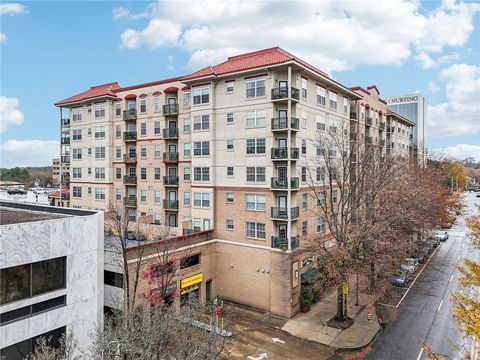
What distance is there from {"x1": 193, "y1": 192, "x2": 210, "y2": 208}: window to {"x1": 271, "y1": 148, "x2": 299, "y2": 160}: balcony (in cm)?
772

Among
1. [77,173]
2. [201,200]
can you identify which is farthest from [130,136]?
[201,200]

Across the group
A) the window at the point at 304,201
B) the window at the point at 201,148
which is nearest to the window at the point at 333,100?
the window at the point at 304,201

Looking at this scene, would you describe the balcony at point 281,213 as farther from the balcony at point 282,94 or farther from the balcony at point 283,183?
the balcony at point 282,94

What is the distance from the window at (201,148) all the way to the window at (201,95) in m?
3.72

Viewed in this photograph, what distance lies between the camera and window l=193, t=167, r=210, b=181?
104 feet

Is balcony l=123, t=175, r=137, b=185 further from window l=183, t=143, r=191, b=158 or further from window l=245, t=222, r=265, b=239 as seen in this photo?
window l=245, t=222, r=265, b=239

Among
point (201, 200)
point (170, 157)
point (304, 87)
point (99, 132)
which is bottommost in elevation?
point (201, 200)

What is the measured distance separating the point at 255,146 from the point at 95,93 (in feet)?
78.7

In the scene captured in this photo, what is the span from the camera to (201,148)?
105 feet

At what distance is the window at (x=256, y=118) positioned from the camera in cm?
2872

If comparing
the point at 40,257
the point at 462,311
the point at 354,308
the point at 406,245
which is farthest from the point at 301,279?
the point at 40,257

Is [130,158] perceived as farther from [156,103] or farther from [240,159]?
[240,159]

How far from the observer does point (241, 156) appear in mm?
29938

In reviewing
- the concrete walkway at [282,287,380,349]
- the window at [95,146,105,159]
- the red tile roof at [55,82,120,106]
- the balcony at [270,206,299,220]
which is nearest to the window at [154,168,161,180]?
the window at [95,146,105,159]
